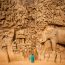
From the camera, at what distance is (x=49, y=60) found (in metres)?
3.23

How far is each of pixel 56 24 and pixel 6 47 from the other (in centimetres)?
154

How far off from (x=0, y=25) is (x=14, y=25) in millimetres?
415

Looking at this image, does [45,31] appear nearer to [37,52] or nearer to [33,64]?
[37,52]

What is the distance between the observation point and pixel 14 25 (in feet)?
11.8

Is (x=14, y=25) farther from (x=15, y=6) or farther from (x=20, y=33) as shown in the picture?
(x=15, y=6)

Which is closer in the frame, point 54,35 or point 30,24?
point 54,35

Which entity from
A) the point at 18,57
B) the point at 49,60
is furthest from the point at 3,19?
the point at 49,60

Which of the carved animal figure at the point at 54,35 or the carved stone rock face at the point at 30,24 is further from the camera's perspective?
the carved stone rock face at the point at 30,24

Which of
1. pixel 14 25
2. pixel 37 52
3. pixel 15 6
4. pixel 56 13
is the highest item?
pixel 15 6

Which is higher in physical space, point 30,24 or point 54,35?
point 30,24

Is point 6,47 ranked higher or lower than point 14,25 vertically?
lower

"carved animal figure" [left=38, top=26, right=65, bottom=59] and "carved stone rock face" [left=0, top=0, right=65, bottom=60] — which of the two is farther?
"carved stone rock face" [left=0, top=0, right=65, bottom=60]

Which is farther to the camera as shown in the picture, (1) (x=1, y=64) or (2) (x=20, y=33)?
(2) (x=20, y=33)

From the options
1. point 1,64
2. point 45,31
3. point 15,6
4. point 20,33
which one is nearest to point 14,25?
point 20,33
